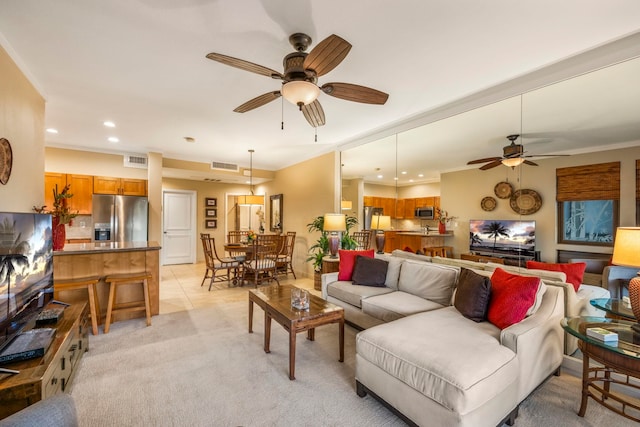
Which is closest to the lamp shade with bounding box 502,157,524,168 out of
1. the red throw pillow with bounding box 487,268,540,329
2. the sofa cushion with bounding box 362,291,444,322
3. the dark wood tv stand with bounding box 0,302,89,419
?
the red throw pillow with bounding box 487,268,540,329

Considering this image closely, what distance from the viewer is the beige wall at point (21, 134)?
2271 millimetres

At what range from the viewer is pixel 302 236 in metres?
6.13

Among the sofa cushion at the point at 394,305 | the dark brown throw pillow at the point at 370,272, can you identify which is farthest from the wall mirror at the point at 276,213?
the sofa cushion at the point at 394,305

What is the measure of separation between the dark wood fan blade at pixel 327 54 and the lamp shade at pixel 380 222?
8.88ft

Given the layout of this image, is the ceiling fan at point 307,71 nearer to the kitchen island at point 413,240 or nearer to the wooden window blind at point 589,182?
the wooden window blind at point 589,182

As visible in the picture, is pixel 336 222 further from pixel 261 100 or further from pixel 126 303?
pixel 126 303

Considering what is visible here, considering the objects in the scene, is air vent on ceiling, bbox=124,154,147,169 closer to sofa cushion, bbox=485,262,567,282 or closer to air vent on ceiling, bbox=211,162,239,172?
air vent on ceiling, bbox=211,162,239,172

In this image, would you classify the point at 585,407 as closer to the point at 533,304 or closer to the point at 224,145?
the point at 533,304

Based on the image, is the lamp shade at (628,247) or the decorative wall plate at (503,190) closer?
the lamp shade at (628,247)

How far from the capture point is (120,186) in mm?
5449

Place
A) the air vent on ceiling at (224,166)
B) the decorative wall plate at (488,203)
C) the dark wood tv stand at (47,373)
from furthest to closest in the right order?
the air vent on ceiling at (224,166), the decorative wall plate at (488,203), the dark wood tv stand at (47,373)

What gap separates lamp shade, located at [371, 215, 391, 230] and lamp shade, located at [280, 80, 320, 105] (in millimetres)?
2565

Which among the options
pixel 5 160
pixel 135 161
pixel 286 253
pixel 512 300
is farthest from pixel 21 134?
pixel 512 300

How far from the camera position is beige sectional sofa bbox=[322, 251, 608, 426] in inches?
58.6
